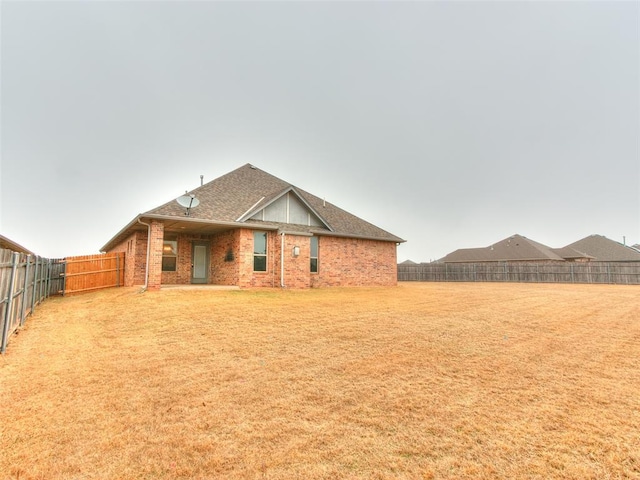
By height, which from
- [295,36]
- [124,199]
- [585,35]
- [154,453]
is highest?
[295,36]

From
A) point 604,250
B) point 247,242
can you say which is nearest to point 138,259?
point 247,242

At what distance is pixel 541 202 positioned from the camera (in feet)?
106

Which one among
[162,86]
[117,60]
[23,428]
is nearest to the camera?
[23,428]

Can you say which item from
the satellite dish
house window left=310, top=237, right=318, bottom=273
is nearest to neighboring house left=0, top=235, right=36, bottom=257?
the satellite dish

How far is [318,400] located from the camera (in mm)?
3875

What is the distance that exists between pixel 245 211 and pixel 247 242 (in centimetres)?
165

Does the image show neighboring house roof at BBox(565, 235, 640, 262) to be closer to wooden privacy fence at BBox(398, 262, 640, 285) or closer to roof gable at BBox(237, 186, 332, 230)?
wooden privacy fence at BBox(398, 262, 640, 285)

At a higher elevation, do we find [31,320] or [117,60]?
[117,60]

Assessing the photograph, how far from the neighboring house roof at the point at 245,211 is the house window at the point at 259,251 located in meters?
0.59

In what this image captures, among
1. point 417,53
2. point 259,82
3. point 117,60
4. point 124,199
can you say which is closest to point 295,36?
point 259,82

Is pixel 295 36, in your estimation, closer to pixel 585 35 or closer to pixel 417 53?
pixel 417 53

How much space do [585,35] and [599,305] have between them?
19546mm

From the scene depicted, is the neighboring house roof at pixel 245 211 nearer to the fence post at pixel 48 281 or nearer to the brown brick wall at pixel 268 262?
the brown brick wall at pixel 268 262

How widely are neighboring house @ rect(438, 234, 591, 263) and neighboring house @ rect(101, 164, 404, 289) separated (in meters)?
25.2
